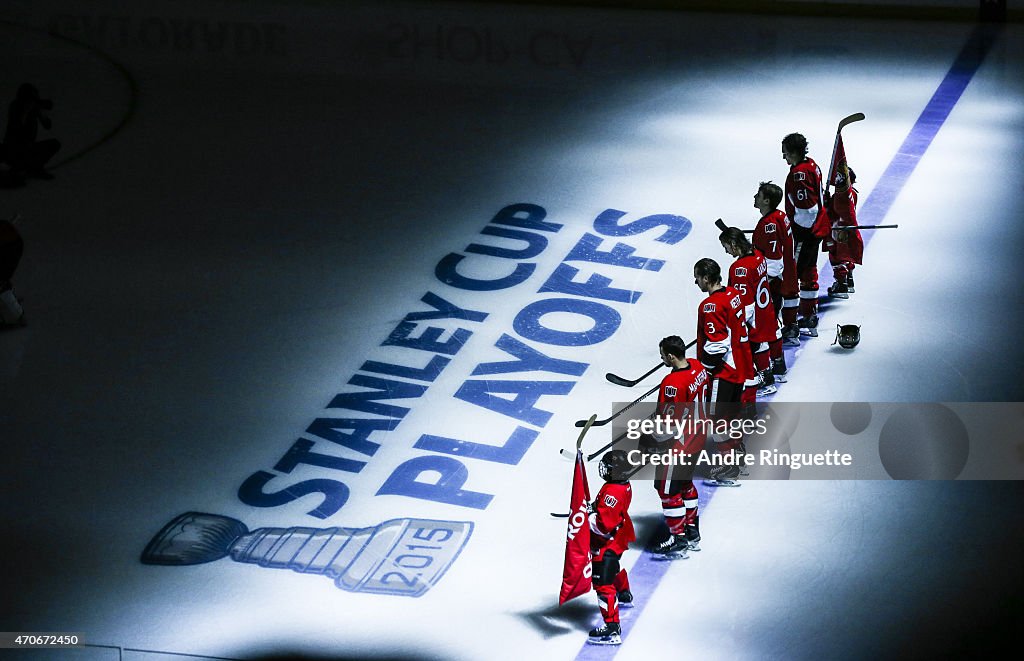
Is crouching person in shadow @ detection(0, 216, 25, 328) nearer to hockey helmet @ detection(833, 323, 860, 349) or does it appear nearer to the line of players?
the line of players

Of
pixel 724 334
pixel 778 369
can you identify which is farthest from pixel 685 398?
pixel 778 369

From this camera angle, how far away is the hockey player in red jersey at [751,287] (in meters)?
8.43

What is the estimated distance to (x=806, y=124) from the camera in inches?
525

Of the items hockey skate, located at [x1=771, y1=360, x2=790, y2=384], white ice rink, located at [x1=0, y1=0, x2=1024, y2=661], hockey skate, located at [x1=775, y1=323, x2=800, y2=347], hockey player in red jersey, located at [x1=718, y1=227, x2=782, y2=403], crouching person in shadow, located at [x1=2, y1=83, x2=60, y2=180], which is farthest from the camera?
crouching person in shadow, located at [x1=2, y1=83, x2=60, y2=180]

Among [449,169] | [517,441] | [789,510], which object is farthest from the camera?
[449,169]

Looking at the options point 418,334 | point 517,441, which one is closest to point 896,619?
point 517,441

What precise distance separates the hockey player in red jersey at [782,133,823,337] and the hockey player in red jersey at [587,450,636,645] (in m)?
3.22

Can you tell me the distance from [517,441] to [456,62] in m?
7.71

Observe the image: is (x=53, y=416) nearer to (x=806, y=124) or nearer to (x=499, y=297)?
(x=499, y=297)

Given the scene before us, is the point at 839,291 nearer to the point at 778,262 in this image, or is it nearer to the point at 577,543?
the point at 778,262

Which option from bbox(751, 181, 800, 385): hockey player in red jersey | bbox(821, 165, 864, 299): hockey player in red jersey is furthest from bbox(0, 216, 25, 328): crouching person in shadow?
bbox(821, 165, 864, 299): hockey player in red jersey

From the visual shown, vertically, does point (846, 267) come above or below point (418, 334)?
above

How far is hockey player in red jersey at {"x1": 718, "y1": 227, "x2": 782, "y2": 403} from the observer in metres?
8.43

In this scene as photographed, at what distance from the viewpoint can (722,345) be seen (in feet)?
26.7
